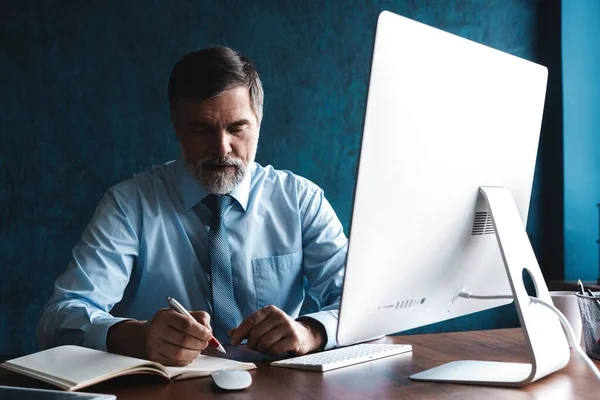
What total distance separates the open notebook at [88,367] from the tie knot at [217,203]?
2.02 ft

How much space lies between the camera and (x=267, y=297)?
1759 mm

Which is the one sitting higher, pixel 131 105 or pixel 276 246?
pixel 131 105

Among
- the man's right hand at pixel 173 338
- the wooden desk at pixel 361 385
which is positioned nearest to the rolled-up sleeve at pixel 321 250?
the wooden desk at pixel 361 385

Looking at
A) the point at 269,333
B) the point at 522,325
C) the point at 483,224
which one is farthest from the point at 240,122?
the point at 522,325

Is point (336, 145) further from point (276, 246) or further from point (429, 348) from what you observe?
point (429, 348)

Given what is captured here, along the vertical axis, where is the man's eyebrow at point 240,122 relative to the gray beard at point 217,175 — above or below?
above

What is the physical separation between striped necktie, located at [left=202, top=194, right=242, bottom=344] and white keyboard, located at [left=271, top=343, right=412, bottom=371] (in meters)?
0.42

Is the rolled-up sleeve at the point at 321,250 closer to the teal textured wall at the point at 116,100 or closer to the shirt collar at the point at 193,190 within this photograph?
the shirt collar at the point at 193,190

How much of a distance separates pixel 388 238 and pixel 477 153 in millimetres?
217

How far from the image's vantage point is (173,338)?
106 cm

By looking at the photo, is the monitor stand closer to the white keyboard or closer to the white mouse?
the white keyboard

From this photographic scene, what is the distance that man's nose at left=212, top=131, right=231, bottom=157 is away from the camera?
1686 mm

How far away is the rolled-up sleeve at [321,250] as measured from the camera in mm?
1709

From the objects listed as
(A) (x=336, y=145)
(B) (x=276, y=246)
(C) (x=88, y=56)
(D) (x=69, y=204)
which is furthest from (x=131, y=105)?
(B) (x=276, y=246)
